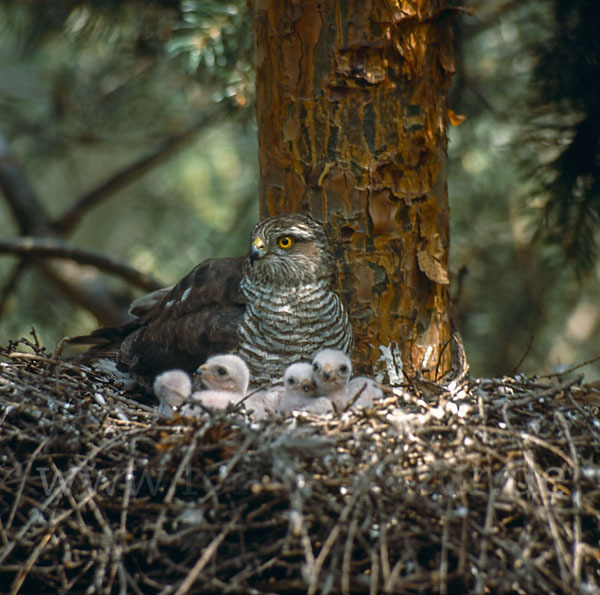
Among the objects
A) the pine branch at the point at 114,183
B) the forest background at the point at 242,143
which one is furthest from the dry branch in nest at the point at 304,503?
the pine branch at the point at 114,183

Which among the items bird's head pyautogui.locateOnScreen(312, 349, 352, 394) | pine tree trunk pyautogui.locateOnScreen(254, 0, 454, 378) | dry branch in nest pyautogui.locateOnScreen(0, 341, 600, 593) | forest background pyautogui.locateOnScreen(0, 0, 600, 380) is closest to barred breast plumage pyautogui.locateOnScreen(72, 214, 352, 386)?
pine tree trunk pyautogui.locateOnScreen(254, 0, 454, 378)

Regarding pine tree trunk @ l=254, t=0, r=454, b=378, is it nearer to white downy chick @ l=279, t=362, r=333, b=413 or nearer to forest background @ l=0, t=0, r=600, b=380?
white downy chick @ l=279, t=362, r=333, b=413

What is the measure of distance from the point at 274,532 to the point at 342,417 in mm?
438

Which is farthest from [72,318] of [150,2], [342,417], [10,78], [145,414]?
[10,78]

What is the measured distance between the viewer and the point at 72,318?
570 cm

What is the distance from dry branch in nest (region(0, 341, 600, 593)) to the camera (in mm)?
1803

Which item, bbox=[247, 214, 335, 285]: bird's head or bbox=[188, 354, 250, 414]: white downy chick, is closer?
bbox=[188, 354, 250, 414]: white downy chick

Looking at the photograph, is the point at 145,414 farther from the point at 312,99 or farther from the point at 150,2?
the point at 150,2

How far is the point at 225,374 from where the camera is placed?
8.73 ft

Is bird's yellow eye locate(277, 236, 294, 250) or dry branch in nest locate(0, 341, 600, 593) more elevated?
bird's yellow eye locate(277, 236, 294, 250)

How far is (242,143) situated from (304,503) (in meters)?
4.60

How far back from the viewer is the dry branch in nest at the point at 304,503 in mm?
1803

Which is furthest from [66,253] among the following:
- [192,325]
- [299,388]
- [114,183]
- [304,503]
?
[304,503]

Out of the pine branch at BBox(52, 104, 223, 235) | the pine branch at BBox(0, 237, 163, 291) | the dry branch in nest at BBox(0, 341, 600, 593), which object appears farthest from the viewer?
the pine branch at BBox(52, 104, 223, 235)
